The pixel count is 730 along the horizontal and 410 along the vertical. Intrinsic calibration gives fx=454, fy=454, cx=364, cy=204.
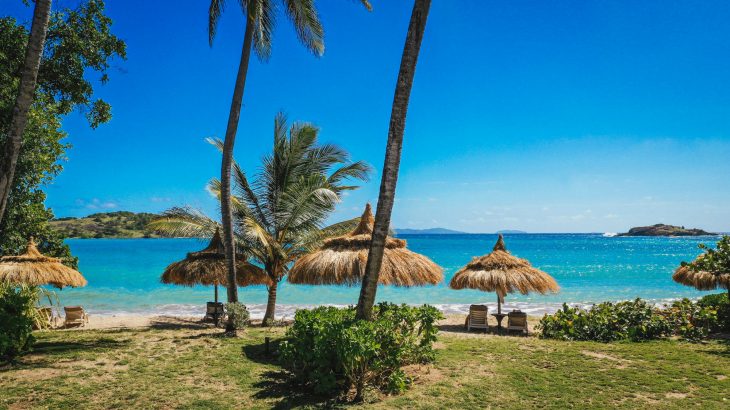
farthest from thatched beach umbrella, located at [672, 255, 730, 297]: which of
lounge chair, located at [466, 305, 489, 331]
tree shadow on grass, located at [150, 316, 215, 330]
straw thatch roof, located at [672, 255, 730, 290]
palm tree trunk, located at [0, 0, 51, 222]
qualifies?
palm tree trunk, located at [0, 0, 51, 222]

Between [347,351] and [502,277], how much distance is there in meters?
7.55

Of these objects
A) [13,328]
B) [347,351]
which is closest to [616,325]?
[347,351]

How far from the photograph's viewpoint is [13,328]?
7586mm

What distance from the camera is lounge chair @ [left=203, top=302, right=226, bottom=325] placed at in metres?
13.3

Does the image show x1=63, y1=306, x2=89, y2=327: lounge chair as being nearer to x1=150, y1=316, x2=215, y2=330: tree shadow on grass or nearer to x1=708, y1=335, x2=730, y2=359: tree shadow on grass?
x1=150, y1=316, x2=215, y2=330: tree shadow on grass

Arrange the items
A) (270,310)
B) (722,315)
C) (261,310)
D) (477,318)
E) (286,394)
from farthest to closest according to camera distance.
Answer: (261,310) → (270,310) → (477,318) → (722,315) → (286,394)

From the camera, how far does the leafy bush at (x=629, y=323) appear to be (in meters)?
9.93

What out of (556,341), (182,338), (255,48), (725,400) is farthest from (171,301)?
(725,400)

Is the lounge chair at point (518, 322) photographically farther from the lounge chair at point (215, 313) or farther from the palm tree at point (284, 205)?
the lounge chair at point (215, 313)

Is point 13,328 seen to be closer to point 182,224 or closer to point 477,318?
point 182,224

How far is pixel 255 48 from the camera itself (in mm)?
11203

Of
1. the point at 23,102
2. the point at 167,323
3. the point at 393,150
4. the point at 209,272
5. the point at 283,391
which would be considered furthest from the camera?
the point at 167,323

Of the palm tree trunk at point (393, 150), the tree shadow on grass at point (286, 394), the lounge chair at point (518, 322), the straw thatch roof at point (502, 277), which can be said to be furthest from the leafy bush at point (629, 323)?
the tree shadow on grass at point (286, 394)

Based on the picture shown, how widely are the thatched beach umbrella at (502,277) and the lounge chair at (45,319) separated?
450 inches
